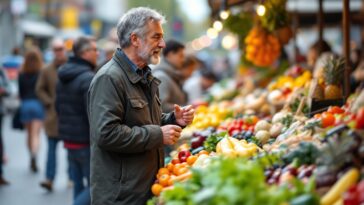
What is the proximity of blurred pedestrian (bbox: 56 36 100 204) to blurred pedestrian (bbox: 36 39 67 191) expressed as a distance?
219cm

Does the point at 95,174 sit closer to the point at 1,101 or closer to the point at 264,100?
the point at 264,100

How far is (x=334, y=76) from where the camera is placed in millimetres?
7332

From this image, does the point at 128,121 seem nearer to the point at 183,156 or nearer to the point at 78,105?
the point at 183,156

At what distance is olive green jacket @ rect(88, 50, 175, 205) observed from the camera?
470 cm

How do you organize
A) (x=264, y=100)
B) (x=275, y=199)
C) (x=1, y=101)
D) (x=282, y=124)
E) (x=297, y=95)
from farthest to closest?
(x=1, y=101) → (x=264, y=100) → (x=297, y=95) → (x=282, y=124) → (x=275, y=199)

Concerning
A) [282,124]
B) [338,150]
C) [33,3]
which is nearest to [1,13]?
[33,3]

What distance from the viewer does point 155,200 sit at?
183 inches

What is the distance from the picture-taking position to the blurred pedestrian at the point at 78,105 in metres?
7.92

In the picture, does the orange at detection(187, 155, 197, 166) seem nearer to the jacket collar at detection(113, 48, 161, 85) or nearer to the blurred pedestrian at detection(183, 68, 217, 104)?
the jacket collar at detection(113, 48, 161, 85)

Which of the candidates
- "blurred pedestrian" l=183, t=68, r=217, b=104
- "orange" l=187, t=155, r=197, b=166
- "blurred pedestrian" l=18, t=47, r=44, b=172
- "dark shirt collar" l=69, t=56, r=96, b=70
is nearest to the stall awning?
"blurred pedestrian" l=183, t=68, r=217, b=104

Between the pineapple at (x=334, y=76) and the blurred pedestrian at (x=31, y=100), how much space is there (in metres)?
6.20

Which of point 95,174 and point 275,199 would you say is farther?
point 95,174

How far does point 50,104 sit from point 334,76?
5.06 metres

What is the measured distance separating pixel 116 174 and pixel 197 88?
9157 millimetres
